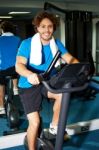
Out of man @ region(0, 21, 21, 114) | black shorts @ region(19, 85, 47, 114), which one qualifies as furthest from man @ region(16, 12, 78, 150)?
man @ region(0, 21, 21, 114)

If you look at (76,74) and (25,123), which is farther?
(25,123)

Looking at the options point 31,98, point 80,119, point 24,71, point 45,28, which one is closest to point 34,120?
point 31,98

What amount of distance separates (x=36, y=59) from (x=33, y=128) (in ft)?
1.93

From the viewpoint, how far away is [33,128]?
216cm

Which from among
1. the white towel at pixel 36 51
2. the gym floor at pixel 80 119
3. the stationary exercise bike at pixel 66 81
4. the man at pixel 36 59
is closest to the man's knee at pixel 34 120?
the man at pixel 36 59

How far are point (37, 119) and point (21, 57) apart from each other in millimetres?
544

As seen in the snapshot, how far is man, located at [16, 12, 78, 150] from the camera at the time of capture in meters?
2.05

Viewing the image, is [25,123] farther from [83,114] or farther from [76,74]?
[76,74]

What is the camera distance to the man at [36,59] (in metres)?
2.05

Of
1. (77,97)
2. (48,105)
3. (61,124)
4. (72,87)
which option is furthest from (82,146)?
(77,97)

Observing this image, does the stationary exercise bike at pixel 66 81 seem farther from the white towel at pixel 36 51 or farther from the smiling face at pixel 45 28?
the smiling face at pixel 45 28

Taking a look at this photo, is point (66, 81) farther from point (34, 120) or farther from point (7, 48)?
point (7, 48)

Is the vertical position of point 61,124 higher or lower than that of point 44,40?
lower

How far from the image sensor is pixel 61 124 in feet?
6.11
